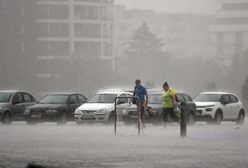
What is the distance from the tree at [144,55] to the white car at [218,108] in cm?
12773

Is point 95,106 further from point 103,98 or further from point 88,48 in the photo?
point 88,48

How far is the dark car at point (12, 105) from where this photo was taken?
40.9 meters

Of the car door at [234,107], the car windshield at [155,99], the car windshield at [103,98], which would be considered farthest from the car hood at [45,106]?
the car door at [234,107]

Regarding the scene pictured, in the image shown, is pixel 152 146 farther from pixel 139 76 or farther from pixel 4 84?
pixel 139 76

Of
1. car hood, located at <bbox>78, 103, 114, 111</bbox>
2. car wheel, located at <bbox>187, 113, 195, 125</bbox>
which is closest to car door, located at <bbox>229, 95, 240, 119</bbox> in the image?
car wheel, located at <bbox>187, 113, 195, 125</bbox>

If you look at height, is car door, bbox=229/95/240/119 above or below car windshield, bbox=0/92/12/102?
below

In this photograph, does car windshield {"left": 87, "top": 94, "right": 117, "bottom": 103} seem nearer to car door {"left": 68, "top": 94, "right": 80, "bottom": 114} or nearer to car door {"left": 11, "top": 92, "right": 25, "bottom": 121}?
car door {"left": 68, "top": 94, "right": 80, "bottom": 114}

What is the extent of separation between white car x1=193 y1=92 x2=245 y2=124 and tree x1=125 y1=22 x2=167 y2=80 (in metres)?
128

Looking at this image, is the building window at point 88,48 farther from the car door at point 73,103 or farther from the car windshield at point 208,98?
the car windshield at point 208,98

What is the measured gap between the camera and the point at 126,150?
72.8ft

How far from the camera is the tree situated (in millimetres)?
172125

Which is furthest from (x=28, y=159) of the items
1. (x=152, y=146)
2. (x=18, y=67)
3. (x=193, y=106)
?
(x=18, y=67)

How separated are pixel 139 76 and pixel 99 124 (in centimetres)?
12937

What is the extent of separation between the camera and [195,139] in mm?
27078
